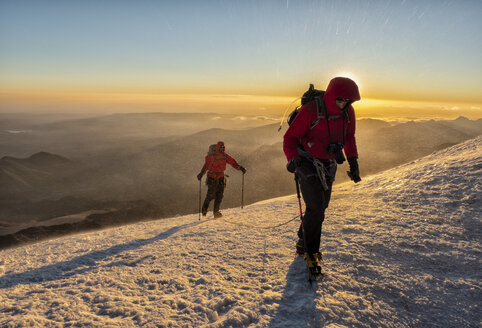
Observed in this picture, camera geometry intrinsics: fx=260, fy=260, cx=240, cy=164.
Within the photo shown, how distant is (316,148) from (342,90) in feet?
2.62

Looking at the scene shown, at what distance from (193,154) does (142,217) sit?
80.2 metres

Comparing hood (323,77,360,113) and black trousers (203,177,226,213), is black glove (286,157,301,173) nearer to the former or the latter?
hood (323,77,360,113)

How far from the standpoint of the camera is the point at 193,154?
11794 centimetres

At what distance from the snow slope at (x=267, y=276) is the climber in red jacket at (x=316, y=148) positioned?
26.4 inches

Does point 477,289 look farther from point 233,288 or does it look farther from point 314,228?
point 233,288

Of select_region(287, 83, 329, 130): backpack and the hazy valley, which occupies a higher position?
select_region(287, 83, 329, 130): backpack

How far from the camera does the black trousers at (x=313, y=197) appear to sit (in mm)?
3451

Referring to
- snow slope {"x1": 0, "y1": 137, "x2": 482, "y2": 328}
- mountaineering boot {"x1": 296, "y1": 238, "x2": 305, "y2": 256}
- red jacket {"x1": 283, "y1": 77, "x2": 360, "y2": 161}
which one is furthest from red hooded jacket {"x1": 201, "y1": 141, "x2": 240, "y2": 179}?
red jacket {"x1": 283, "y1": 77, "x2": 360, "y2": 161}

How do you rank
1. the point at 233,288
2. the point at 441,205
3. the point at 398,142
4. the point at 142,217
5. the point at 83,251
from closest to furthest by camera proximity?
the point at 233,288 < the point at 83,251 < the point at 441,205 < the point at 142,217 < the point at 398,142

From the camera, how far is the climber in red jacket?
11.2 ft

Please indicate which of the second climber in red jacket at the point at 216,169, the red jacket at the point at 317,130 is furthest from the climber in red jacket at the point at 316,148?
the second climber in red jacket at the point at 216,169

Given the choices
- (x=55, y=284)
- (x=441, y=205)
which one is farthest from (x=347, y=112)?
(x=55, y=284)

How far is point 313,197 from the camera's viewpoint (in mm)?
3455

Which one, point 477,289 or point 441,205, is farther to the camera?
point 441,205
